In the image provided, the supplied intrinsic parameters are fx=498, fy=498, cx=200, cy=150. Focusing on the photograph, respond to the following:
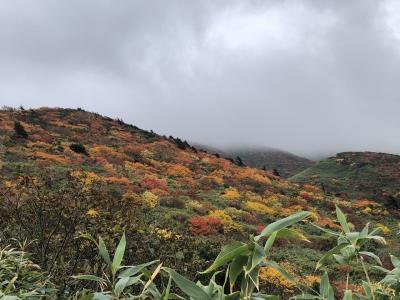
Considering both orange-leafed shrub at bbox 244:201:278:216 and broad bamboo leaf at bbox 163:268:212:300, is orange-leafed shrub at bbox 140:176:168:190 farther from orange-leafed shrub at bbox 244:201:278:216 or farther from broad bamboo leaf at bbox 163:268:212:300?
broad bamboo leaf at bbox 163:268:212:300

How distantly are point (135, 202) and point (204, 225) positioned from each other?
3069 mm

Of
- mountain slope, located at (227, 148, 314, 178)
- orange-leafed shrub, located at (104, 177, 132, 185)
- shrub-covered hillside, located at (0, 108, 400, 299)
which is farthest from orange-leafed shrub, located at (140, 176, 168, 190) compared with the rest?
mountain slope, located at (227, 148, 314, 178)

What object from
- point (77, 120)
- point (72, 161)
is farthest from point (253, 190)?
point (77, 120)

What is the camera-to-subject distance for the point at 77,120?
46562 mm

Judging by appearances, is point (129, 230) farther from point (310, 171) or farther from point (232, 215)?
point (310, 171)

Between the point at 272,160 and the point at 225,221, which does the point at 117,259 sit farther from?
the point at 272,160

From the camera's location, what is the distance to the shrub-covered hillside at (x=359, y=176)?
50250mm

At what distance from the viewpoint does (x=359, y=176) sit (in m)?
58.5

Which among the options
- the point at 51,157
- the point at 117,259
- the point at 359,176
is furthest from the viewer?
the point at 359,176

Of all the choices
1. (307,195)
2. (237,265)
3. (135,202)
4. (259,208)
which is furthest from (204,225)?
(307,195)

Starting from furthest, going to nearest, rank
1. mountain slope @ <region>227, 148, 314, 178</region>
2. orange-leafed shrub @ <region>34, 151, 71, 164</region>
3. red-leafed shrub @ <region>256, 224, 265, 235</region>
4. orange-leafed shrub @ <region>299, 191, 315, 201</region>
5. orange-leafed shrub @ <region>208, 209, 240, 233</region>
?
mountain slope @ <region>227, 148, 314, 178</region>
orange-leafed shrub @ <region>299, 191, 315, 201</region>
orange-leafed shrub @ <region>34, 151, 71, 164</region>
red-leafed shrub @ <region>256, 224, 265, 235</region>
orange-leafed shrub @ <region>208, 209, 240, 233</region>

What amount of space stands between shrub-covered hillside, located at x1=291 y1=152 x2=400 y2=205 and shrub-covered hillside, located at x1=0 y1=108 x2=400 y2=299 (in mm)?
13918

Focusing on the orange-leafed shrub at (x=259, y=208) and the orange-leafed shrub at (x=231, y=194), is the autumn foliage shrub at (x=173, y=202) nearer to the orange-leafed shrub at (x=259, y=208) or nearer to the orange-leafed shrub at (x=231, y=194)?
the orange-leafed shrub at (x=259, y=208)

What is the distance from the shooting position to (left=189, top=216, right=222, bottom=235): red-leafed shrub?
18.2 meters
